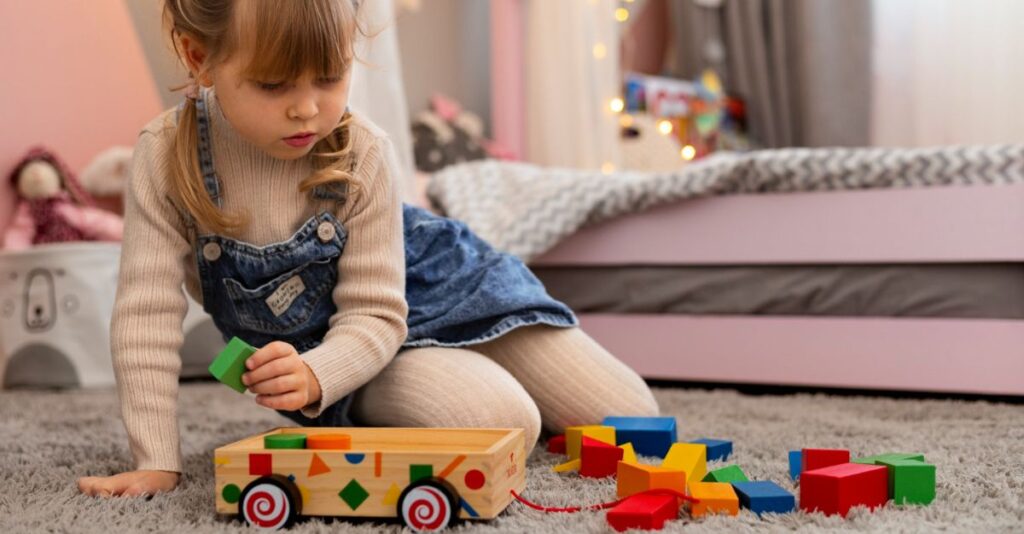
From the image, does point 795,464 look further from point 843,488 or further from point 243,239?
point 243,239

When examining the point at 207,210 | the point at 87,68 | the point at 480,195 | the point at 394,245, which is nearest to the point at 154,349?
the point at 207,210

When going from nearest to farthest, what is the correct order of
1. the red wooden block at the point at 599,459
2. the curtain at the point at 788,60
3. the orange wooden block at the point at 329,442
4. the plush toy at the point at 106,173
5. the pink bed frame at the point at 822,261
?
the orange wooden block at the point at 329,442, the red wooden block at the point at 599,459, the pink bed frame at the point at 822,261, the plush toy at the point at 106,173, the curtain at the point at 788,60

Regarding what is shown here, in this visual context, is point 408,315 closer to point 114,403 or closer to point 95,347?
point 114,403

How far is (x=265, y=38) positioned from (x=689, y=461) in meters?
0.52

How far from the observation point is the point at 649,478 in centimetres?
82

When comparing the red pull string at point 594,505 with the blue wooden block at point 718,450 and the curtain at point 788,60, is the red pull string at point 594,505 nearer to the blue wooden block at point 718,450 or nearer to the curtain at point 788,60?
the blue wooden block at point 718,450

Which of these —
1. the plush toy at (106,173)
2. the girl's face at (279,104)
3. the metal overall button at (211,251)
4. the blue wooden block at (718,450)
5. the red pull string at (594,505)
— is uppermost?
the girl's face at (279,104)

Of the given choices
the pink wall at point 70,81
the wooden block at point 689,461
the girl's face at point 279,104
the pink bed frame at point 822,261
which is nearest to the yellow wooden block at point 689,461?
the wooden block at point 689,461

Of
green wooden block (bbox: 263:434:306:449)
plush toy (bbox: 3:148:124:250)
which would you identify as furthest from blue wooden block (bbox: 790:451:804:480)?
plush toy (bbox: 3:148:124:250)

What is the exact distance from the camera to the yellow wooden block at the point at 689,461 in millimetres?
896

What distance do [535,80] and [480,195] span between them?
46.1 inches

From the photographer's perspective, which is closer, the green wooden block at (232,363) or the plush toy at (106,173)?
the green wooden block at (232,363)

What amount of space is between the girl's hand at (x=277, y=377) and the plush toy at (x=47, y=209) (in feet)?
4.27

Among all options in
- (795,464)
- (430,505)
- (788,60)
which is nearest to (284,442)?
(430,505)
